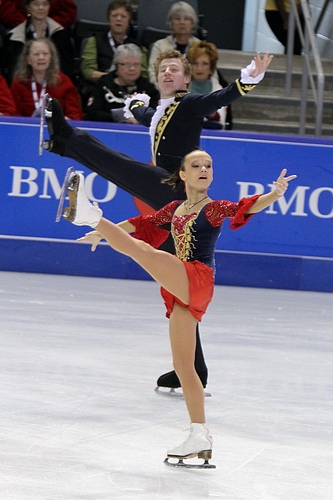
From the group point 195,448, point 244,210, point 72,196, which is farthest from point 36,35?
point 195,448

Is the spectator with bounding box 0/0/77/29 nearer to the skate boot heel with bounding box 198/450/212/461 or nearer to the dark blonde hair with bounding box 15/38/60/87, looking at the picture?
the dark blonde hair with bounding box 15/38/60/87

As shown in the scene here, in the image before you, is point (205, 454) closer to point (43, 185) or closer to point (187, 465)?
point (187, 465)

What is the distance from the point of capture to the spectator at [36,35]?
27.6 ft

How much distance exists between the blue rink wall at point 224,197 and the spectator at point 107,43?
1.05m

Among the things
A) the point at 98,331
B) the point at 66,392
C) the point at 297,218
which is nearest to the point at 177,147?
the point at 66,392

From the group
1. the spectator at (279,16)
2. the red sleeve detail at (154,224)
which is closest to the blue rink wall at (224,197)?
the spectator at (279,16)

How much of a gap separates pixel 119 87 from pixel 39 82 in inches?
25.0

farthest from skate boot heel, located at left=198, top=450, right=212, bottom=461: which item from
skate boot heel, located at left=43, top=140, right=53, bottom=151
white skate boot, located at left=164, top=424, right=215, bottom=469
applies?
skate boot heel, located at left=43, top=140, right=53, bottom=151

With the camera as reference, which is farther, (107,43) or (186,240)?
(107,43)

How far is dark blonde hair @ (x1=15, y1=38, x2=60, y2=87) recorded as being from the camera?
7.83m

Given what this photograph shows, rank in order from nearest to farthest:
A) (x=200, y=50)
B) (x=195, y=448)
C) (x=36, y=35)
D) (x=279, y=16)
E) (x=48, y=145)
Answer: (x=195, y=448), (x=48, y=145), (x=200, y=50), (x=36, y=35), (x=279, y=16)

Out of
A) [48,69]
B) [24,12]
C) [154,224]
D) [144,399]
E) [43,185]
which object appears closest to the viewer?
[154,224]

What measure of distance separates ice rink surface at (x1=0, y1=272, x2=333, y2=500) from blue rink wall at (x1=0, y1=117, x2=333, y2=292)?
67 cm

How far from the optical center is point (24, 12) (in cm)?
916
